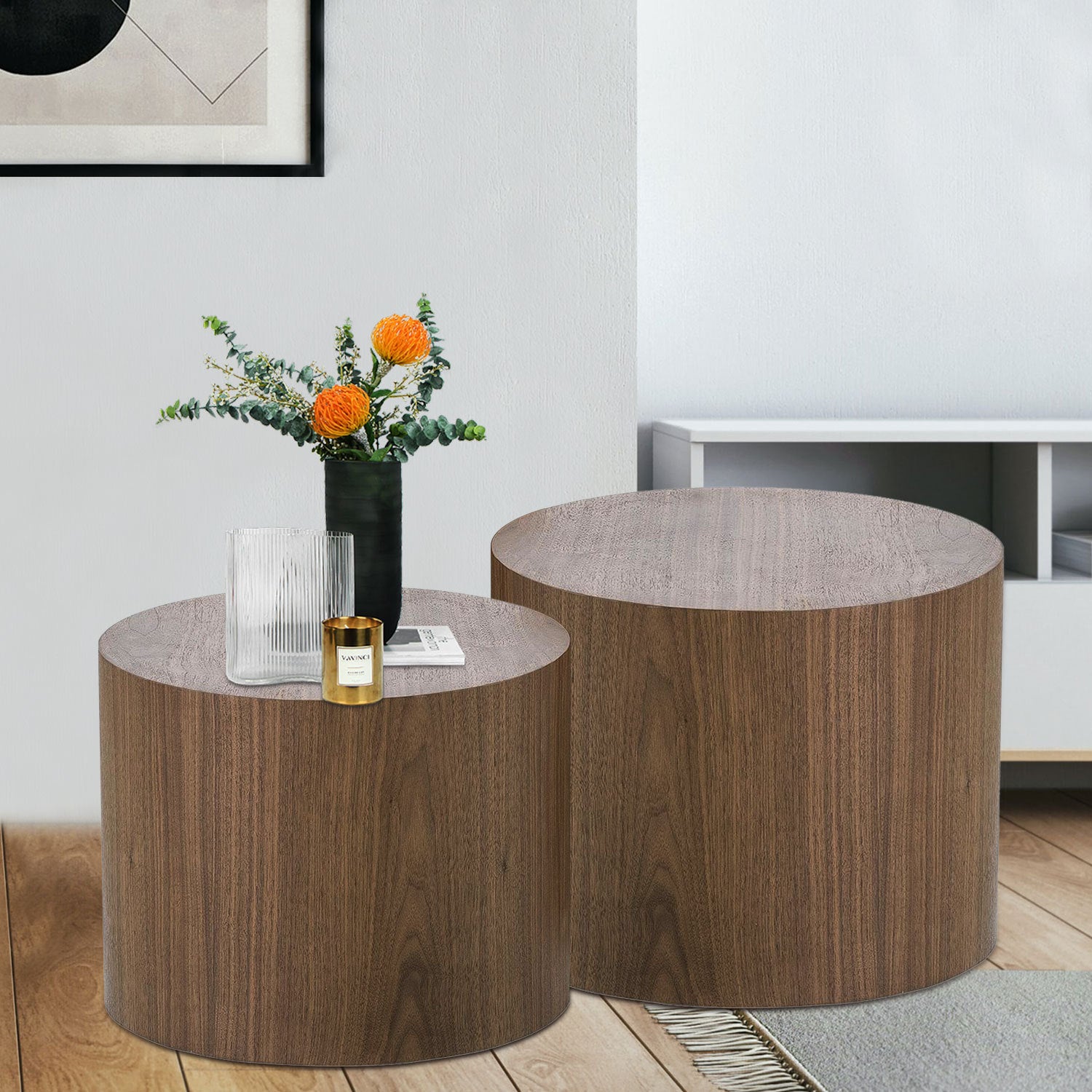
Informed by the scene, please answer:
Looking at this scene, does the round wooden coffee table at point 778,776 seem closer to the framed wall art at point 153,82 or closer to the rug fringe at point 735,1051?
the rug fringe at point 735,1051

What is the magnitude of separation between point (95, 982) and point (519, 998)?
636 millimetres

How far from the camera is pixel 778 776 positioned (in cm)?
175

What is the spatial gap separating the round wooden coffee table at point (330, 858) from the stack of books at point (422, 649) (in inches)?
0.5

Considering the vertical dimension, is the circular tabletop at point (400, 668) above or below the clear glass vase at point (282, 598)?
below

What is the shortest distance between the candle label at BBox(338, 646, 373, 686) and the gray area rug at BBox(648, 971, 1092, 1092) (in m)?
0.64

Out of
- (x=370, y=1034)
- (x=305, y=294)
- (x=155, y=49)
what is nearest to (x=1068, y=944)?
(x=370, y=1034)

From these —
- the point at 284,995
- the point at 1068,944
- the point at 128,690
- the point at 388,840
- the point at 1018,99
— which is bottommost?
the point at 1068,944

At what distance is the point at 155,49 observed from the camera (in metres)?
2.39

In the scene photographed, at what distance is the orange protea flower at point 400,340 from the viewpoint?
167 centimetres

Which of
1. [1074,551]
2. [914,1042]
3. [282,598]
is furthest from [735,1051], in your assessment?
[1074,551]

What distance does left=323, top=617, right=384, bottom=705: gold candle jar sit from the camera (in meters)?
1.50

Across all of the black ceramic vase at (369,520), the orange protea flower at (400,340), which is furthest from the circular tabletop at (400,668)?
the orange protea flower at (400,340)

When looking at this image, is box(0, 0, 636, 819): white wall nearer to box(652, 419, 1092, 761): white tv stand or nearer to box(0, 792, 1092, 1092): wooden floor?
box(652, 419, 1092, 761): white tv stand

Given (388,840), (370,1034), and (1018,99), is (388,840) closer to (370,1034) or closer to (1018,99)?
(370,1034)
